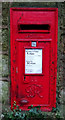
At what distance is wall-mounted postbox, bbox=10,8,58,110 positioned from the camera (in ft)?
6.75

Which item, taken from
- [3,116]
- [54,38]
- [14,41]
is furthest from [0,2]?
[3,116]

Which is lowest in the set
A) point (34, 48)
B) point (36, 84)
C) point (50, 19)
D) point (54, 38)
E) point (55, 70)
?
point (36, 84)

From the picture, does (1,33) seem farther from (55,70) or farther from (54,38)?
(55,70)

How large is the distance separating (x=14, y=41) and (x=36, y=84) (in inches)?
32.1

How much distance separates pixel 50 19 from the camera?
2.07 meters

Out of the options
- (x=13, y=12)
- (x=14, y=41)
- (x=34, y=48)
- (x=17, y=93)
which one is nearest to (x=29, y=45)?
(x=34, y=48)

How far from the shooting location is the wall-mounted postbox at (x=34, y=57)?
2.06m

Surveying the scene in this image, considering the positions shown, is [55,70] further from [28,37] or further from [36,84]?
[28,37]

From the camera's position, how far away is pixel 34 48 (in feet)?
6.82

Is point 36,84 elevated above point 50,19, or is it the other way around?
point 50,19

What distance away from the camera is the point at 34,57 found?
6.91ft

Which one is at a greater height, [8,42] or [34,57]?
[8,42]

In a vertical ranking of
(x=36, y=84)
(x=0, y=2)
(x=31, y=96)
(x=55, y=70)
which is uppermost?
(x=0, y=2)

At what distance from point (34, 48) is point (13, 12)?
683 mm
